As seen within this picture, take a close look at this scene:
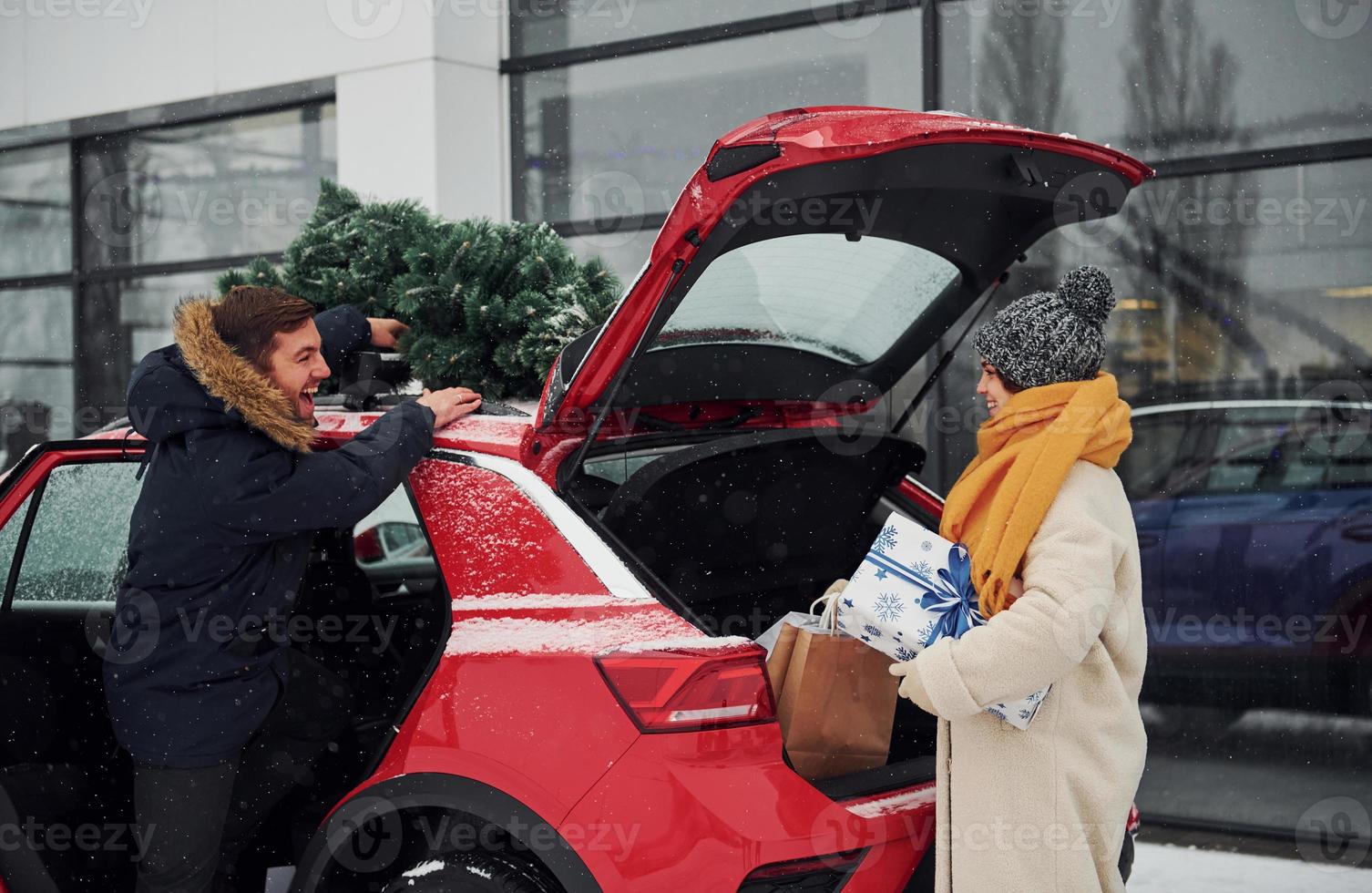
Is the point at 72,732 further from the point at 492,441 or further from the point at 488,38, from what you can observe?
the point at 488,38

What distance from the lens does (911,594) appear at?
2.51 m

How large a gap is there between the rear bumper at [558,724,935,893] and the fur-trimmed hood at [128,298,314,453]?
1.03 metres

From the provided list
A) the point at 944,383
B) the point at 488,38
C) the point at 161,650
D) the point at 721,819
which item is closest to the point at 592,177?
the point at 488,38

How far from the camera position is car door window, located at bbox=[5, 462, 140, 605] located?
11.9ft

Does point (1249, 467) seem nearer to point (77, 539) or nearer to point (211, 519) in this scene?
point (211, 519)

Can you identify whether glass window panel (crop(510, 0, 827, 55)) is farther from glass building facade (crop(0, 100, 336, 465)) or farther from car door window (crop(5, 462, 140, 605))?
car door window (crop(5, 462, 140, 605))

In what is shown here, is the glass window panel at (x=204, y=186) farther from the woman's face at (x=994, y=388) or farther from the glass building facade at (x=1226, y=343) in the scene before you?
the woman's face at (x=994, y=388)

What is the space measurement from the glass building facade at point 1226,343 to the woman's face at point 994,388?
3.26m

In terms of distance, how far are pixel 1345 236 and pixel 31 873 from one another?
5.27m

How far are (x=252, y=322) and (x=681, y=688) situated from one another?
1.28 metres

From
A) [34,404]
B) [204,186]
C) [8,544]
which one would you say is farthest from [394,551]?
[34,404]

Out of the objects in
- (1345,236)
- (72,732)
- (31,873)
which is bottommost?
(31,873)

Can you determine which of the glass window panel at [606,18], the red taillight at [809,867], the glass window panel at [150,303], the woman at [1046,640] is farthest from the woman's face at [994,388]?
the glass window panel at [150,303]

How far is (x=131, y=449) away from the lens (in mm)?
3158
